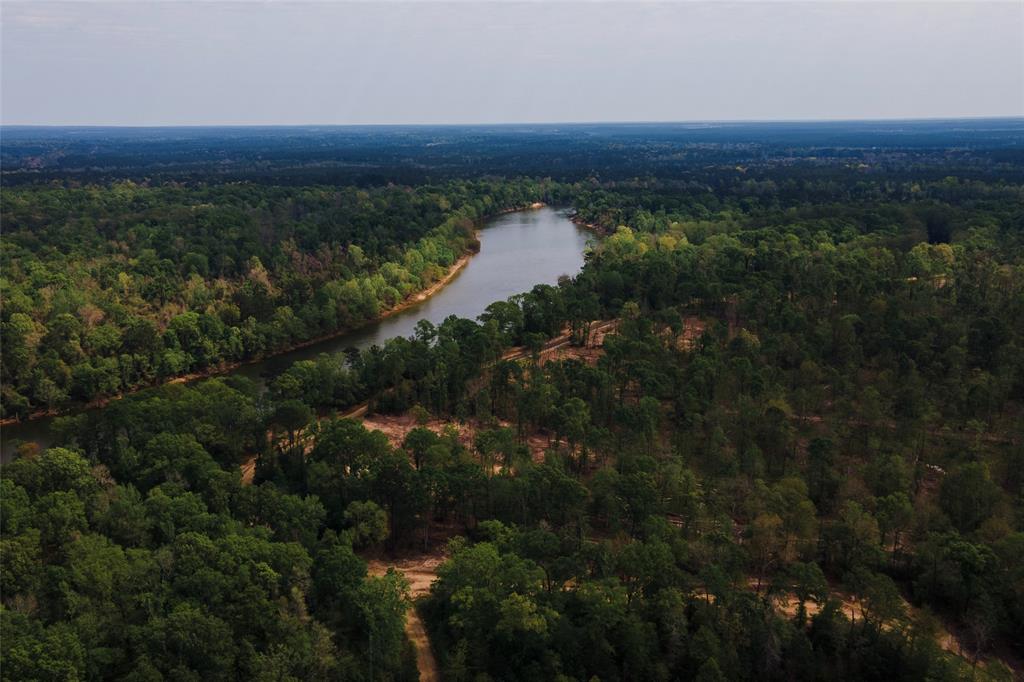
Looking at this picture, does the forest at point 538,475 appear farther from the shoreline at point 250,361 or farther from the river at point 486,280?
the river at point 486,280

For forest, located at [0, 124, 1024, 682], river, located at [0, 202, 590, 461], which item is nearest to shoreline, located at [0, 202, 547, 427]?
river, located at [0, 202, 590, 461]

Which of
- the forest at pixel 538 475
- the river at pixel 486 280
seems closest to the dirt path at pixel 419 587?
the forest at pixel 538 475

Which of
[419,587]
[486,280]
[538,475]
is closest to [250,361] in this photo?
[486,280]

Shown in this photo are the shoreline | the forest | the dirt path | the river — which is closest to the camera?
the forest

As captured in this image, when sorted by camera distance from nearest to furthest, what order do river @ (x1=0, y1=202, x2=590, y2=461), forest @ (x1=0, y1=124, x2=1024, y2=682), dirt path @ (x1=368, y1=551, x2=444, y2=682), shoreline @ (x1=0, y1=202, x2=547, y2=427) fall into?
1. forest @ (x1=0, y1=124, x2=1024, y2=682)
2. dirt path @ (x1=368, y1=551, x2=444, y2=682)
3. shoreline @ (x1=0, y1=202, x2=547, y2=427)
4. river @ (x1=0, y1=202, x2=590, y2=461)

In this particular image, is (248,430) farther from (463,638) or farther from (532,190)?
(532,190)

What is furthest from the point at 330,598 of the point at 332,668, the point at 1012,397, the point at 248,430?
the point at 1012,397

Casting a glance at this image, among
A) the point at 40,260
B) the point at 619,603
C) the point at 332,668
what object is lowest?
the point at 332,668

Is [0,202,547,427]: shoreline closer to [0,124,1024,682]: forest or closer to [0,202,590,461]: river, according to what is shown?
[0,202,590,461]: river
